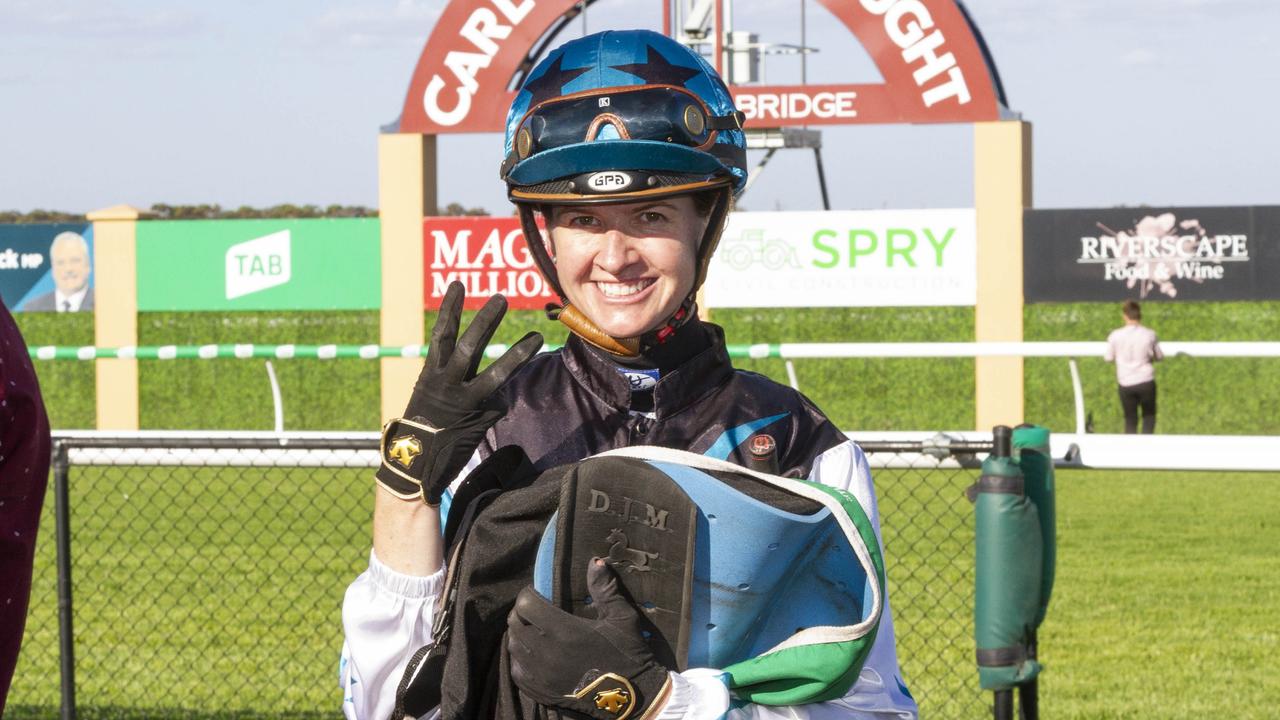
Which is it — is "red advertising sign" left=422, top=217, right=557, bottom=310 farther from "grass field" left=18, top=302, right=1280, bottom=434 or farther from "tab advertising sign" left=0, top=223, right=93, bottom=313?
"tab advertising sign" left=0, top=223, right=93, bottom=313

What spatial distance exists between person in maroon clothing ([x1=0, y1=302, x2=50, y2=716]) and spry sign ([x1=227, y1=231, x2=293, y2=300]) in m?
16.6

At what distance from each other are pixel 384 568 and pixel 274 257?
1697 cm

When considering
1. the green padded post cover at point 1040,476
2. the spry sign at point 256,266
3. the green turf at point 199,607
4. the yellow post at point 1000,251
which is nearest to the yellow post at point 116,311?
the spry sign at point 256,266

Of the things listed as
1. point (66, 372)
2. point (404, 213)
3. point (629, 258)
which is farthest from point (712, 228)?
point (66, 372)

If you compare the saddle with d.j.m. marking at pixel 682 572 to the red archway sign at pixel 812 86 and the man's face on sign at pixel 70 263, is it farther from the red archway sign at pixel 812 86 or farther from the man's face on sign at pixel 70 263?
the man's face on sign at pixel 70 263

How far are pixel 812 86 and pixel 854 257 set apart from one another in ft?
6.42

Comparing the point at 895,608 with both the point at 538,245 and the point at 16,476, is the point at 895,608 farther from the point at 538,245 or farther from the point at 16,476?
the point at 16,476

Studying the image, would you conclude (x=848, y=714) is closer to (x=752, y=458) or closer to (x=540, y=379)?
(x=752, y=458)

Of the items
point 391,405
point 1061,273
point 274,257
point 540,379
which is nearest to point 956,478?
point 1061,273

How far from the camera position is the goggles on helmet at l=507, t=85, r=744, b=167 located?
87.3 inches

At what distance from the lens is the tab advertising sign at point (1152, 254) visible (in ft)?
55.4

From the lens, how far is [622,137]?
220 cm

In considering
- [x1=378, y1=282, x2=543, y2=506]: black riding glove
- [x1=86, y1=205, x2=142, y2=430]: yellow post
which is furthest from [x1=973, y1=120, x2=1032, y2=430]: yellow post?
[x1=378, y1=282, x2=543, y2=506]: black riding glove

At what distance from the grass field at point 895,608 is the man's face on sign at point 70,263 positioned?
728 cm
